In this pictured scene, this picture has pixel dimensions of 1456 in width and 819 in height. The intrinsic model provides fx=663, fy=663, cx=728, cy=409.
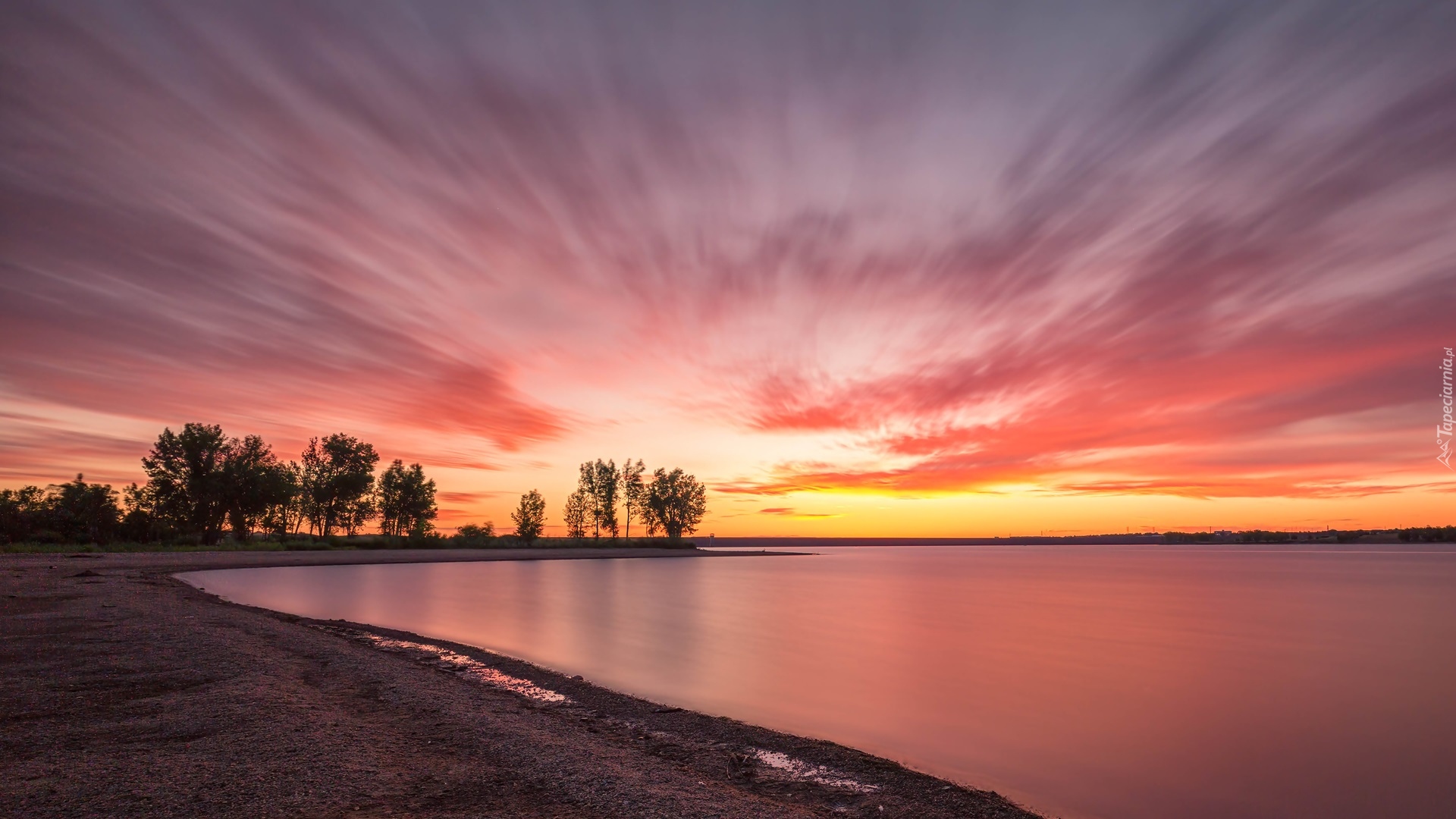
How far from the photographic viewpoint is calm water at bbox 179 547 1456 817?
12.6 meters

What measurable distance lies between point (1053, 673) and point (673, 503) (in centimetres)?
13099

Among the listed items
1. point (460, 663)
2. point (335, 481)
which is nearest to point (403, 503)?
point (335, 481)

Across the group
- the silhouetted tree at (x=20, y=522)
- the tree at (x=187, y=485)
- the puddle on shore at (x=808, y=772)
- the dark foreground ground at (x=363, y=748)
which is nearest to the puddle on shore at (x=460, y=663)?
the dark foreground ground at (x=363, y=748)

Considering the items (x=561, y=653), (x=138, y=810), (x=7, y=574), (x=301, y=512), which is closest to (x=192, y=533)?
(x=301, y=512)

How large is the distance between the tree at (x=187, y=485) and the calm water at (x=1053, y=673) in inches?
2128

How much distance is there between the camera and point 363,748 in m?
9.71

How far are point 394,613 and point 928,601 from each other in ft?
119

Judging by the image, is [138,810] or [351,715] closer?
[138,810]

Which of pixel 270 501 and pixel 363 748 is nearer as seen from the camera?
pixel 363 748

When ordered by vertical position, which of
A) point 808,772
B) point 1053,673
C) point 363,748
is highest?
point 363,748

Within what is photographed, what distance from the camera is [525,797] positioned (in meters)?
8.16

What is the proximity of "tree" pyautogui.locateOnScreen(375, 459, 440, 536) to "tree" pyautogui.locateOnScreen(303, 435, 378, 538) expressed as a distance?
6.12 m

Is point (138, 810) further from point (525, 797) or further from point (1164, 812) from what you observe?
point (1164, 812)

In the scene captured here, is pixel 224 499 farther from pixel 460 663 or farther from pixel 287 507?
pixel 460 663
